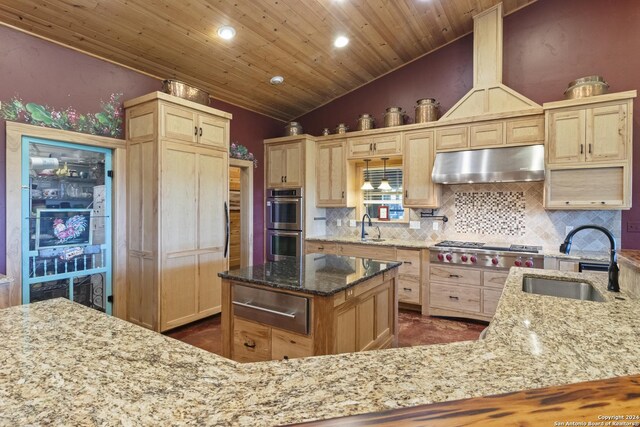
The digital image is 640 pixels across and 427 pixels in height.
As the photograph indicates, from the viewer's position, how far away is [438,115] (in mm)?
4484

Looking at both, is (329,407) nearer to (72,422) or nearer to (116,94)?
(72,422)

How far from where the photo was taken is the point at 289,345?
2.12 m

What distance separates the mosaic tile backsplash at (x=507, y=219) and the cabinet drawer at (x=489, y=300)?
0.78 m

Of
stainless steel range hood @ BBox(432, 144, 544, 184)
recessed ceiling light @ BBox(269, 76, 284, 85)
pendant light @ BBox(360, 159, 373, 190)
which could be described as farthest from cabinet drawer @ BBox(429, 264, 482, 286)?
recessed ceiling light @ BBox(269, 76, 284, 85)

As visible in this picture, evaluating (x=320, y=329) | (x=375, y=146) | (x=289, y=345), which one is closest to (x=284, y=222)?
(x=375, y=146)

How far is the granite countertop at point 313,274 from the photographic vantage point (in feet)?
6.79

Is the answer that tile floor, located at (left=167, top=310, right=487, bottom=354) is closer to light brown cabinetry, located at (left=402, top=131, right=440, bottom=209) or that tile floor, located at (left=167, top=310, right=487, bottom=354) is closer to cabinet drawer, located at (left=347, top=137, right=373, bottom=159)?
light brown cabinetry, located at (left=402, top=131, right=440, bottom=209)

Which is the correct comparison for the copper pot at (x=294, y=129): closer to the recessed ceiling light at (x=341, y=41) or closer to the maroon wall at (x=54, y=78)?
the recessed ceiling light at (x=341, y=41)

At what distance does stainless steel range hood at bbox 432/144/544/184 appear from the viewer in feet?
12.1

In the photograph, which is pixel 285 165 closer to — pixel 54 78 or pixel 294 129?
pixel 294 129

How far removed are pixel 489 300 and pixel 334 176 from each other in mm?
2649

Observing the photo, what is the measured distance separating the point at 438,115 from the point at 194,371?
442cm

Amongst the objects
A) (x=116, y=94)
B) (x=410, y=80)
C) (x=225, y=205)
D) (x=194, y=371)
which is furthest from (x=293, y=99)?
(x=194, y=371)

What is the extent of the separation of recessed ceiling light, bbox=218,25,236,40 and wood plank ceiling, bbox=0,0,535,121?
0.18ft
